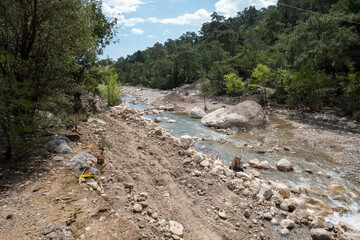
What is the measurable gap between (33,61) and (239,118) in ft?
36.2

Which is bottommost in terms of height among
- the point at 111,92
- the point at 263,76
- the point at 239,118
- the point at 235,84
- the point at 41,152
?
the point at 239,118

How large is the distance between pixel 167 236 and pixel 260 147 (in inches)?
303

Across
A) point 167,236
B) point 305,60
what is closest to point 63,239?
point 167,236

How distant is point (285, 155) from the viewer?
8.91m

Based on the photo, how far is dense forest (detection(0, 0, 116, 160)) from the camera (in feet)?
13.2

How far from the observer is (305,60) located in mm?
16453

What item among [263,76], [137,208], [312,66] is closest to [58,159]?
[137,208]

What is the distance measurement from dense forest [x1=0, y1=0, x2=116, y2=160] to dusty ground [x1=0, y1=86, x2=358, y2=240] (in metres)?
0.80

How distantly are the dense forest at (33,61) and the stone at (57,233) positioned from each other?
Result: 2107 mm

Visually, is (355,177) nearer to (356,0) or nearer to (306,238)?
(306,238)

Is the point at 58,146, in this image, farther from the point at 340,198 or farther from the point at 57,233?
the point at 340,198

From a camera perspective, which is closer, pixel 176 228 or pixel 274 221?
pixel 176 228

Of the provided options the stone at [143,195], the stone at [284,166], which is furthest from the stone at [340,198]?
the stone at [143,195]

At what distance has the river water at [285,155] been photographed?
Result: 5.94 meters
